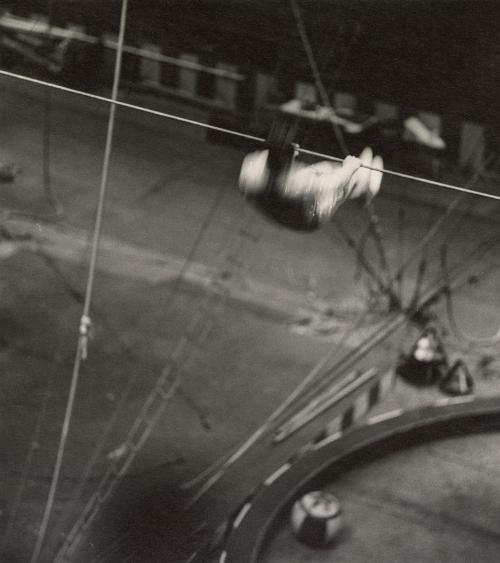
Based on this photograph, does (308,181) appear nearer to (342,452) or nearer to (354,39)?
(342,452)

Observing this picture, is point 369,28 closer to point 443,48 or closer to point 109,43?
point 443,48

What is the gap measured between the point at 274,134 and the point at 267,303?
16.6 ft

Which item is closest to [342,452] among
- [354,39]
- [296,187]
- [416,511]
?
[416,511]

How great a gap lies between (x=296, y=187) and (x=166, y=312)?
4.16 metres

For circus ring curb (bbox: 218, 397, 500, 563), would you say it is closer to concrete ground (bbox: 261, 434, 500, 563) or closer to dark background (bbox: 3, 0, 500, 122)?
concrete ground (bbox: 261, 434, 500, 563)

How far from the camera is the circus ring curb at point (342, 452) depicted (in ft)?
12.5

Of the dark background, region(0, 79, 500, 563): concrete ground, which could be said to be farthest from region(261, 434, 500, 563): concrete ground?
the dark background

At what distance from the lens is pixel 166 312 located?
7.89 m

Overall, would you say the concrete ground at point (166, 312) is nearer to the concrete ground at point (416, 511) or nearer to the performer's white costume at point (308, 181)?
the concrete ground at point (416, 511)

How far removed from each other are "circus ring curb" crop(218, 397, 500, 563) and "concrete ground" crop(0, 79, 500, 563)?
32.4 inches

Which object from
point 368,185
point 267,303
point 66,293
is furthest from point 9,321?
point 368,185

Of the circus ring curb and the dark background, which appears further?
the dark background

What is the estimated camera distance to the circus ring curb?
3814 millimetres

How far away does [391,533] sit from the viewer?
12.7 feet
